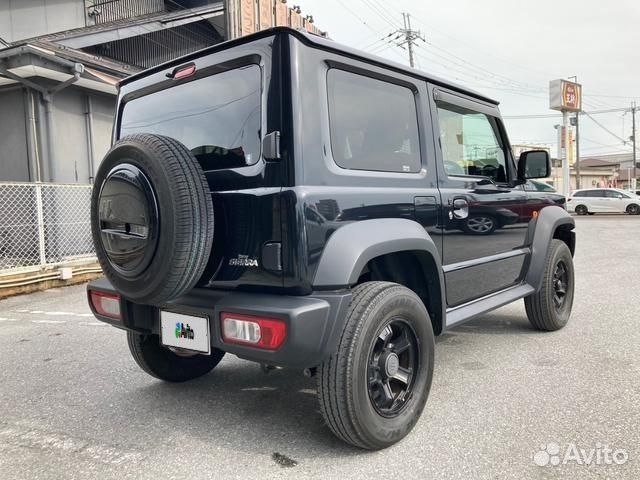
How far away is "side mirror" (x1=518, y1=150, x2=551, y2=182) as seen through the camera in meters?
3.96

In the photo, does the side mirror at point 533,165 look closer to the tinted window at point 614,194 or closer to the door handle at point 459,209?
the door handle at point 459,209

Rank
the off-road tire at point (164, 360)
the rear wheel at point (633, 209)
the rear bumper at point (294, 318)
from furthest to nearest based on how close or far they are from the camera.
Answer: the rear wheel at point (633, 209)
the off-road tire at point (164, 360)
the rear bumper at point (294, 318)

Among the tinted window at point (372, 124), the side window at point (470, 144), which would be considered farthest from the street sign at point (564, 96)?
the tinted window at point (372, 124)

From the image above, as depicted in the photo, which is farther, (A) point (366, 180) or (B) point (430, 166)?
(B) point (430, 166)

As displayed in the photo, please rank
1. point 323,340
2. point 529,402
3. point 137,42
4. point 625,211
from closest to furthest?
point 323,340
point 529,402
point 137,42
point 625,211

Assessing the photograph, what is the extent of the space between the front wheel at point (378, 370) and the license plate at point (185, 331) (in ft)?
1.86

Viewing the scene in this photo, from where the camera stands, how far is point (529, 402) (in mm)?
2912

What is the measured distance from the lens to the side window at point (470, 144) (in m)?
3.21

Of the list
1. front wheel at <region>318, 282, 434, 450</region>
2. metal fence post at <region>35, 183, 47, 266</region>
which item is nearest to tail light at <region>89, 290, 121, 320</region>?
front wheel at <region>318, 282, 434, 450</region>

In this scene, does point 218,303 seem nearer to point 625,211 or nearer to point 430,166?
point 430,166

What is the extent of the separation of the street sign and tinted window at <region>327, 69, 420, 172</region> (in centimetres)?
2598

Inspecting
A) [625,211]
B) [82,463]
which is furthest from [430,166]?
[625,211]

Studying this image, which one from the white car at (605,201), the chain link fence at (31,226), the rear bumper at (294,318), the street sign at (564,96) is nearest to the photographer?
the rear bumper at (294,318)

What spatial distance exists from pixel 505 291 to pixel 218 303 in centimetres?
235
